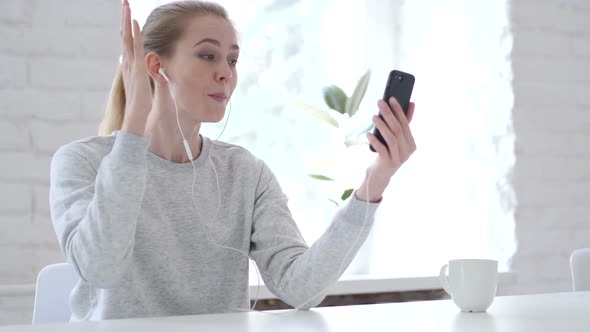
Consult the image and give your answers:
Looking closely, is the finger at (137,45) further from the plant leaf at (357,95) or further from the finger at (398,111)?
the plant leaf at (357,95)

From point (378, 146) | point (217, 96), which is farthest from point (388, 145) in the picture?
point (217, 96)

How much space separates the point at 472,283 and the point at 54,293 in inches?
27.8

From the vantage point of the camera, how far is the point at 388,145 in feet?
3.81

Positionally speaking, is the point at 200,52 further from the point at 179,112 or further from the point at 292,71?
the point at 292,71

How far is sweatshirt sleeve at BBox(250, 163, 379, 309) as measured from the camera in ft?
3.94

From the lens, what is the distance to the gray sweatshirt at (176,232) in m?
1.10

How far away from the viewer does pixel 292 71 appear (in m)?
2.54

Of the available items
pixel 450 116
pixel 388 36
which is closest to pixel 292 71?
pixel 388 36

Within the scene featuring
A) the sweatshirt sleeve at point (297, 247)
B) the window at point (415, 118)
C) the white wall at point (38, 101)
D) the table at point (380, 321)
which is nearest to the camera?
the table at point (380, 321)

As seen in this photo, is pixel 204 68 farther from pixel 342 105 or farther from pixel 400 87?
pixel 342 105

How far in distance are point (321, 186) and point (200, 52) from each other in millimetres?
1184

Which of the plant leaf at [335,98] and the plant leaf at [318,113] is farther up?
the plant leaf at [335,98]

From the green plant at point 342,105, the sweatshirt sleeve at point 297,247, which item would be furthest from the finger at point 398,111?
the green plant at point 342,105

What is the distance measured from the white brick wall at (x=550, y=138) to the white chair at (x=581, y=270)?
2.44ft
